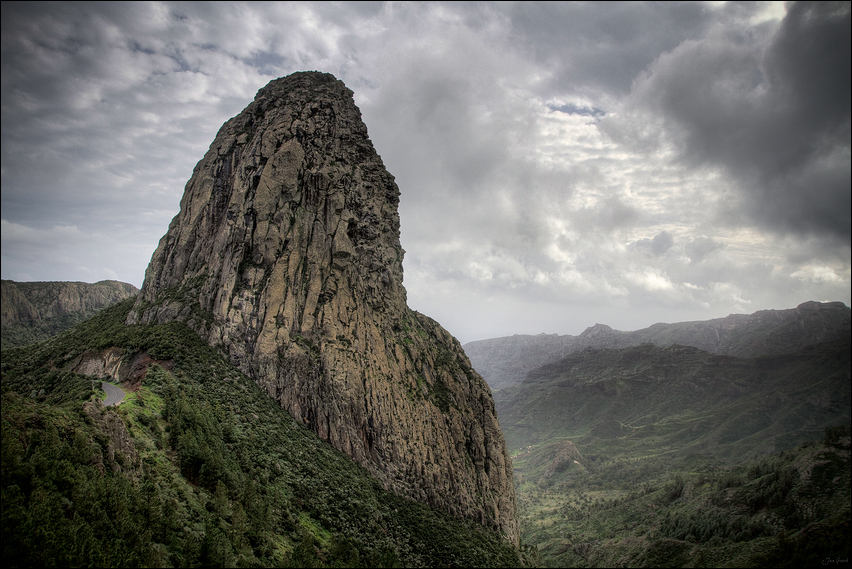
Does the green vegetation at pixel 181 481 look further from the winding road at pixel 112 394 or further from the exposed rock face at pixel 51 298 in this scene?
the exposed rock face at pixel 51 298

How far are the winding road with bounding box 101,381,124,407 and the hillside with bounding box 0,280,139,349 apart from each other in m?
114

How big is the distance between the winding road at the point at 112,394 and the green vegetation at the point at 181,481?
141 centimetres

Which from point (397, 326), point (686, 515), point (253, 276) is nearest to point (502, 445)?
point (397, 326)

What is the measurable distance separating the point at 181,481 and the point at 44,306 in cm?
18048

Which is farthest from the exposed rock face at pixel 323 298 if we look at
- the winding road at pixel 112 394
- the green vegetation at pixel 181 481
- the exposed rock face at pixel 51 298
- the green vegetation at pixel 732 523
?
the exposed rock face at pixel 51 298

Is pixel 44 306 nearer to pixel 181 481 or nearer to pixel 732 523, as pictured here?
pixel 181 481

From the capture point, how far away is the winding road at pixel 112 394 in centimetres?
3472

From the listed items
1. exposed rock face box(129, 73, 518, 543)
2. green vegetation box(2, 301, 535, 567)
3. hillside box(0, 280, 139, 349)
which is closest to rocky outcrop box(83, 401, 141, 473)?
green vegetation box(2, 301, 535, 567)

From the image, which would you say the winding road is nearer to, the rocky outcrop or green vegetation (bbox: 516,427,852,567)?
the rocky outcrop

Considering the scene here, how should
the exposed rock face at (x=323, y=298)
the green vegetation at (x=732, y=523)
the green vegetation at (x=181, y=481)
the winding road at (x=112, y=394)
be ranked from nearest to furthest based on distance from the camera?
the green vegetation at (x=181, y=481) → the winding road at (x=112, y=394) → the exposed rock face at (x=323, y=298) → the green vegetation at (x=732, y=523)

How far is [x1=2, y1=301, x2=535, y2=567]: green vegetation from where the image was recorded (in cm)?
1853

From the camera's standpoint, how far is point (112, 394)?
3841 cm

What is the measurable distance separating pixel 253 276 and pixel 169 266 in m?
19.4

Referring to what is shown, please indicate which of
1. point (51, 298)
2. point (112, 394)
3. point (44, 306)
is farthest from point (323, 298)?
point (51, 298)
